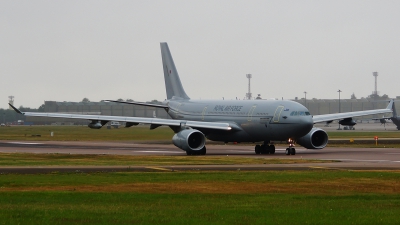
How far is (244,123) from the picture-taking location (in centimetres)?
5662

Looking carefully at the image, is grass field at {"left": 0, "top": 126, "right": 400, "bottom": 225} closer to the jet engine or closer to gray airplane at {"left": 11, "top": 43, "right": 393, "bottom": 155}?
gray airplane at {"left": 11, "top": 43, "right": 393, "bottom": 155}

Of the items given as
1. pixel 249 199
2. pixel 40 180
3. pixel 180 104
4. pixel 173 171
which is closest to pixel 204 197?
pixel 249 199

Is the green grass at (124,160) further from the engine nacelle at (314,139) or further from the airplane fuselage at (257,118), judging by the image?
the engine nacelle at (314,139)

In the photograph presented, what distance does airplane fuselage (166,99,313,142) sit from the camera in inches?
2092

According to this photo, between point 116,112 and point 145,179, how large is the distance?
5800 inches

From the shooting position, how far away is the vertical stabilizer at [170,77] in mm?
70375

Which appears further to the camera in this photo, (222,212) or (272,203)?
(272,203)

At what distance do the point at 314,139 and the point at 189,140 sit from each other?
10.1 meters

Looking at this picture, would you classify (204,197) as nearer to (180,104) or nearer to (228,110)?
(228,110)

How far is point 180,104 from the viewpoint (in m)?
66.8

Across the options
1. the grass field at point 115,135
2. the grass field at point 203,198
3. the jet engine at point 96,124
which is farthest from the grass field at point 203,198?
the grass field at point 115,135

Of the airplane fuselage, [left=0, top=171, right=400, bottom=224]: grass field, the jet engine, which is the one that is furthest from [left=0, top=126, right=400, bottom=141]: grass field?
[left=0, top=171, right=400, bottom=224]: grass field

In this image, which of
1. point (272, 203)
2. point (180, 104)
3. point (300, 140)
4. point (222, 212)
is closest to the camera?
point (222, 212)

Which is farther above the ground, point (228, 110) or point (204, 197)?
point (228, 110)
